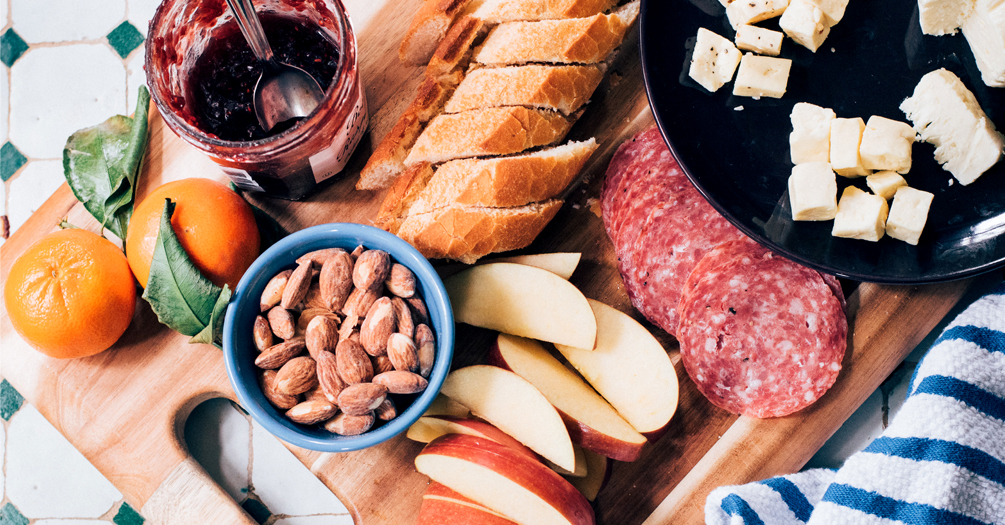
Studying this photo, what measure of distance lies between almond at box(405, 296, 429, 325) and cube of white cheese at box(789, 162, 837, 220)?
0.75m

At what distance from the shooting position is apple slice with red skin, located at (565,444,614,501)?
140 cm

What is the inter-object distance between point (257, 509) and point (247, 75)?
3.81 feet

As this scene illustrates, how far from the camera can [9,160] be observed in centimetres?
192

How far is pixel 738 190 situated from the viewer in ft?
4.25

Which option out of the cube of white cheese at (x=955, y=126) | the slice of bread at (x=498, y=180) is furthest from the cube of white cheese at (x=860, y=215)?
the slice of bread at (x=498, y=180)

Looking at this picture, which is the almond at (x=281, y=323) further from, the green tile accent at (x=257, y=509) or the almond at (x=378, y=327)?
the green tile accent at (x=257, y=509)

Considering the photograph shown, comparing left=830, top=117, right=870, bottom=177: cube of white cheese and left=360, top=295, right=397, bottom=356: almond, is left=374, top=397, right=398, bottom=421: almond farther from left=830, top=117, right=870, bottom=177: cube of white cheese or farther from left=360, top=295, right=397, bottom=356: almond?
left=830, top=117, right=870, bottom=177: cube of white cheese

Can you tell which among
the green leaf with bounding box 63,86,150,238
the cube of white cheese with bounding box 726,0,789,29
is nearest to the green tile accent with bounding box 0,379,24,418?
the green leaf with bounding box 63,86,150,238

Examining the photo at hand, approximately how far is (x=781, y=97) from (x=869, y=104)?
177mm

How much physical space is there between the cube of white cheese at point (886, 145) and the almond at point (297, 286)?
42.7 inches

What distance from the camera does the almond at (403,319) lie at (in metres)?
1.20

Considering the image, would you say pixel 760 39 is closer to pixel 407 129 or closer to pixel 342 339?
pixel 407 129

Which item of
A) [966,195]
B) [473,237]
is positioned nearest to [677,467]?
[473,237]

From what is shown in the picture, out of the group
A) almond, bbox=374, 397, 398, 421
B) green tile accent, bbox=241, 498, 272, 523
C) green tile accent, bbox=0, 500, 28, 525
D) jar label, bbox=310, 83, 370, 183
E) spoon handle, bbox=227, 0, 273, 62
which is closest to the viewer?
spoon handle, bbox=227, 0, 273, 62
